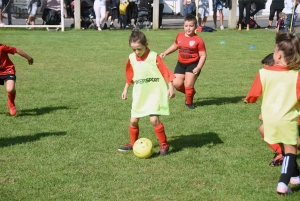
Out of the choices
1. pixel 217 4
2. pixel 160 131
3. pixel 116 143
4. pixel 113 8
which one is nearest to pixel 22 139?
pixel 116 143

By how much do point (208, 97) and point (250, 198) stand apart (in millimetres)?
5097

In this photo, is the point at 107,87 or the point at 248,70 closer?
the point at 107,87

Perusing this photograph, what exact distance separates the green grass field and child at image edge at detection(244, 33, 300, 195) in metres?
0.36

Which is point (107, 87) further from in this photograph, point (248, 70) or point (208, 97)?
point (248, 70)

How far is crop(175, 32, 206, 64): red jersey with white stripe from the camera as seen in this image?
9.29 metres

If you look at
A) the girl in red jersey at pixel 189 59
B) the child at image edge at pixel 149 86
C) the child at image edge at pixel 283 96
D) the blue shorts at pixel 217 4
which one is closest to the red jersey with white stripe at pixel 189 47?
the girl in red jersey at pixel 189 59

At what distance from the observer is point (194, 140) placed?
7.27 meters

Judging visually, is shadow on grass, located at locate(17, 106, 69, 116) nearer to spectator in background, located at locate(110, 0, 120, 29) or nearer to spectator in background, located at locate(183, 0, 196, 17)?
spectator in background, located at locate(183, 0, 196, 17)

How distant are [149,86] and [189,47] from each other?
3.01 meters

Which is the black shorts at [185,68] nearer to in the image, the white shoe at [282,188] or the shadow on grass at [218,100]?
the shadow on grass at [218,100]

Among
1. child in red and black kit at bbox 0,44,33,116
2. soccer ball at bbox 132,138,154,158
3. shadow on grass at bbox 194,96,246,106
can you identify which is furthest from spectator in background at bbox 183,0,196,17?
soccer ball at bbox 132,138,154,158

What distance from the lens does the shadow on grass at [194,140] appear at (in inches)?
277

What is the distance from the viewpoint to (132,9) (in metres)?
24.5

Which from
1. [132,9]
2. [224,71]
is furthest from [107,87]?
[132,9]
